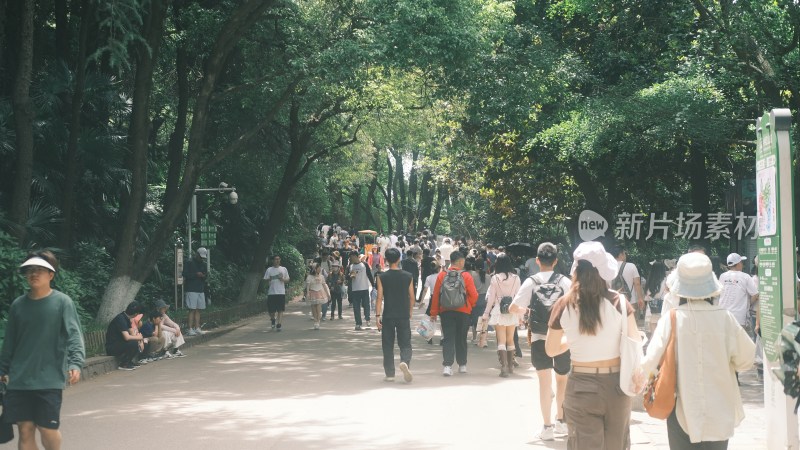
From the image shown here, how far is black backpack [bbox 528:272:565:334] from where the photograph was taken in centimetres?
922

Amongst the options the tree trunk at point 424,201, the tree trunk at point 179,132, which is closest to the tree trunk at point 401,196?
the tree trunk at point 424,201

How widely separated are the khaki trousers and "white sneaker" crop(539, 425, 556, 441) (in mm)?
2896

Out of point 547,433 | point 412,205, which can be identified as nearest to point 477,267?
point 547,433

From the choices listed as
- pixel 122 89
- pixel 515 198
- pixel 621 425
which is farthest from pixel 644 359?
pixel 515 198

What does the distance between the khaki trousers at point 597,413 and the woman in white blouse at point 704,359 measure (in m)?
0.35

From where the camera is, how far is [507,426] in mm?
10039

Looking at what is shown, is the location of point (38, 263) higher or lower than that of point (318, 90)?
lower

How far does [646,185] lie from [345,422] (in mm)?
21770

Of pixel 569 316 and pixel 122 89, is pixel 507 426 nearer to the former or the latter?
pixel 569 316

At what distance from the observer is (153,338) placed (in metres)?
16.8

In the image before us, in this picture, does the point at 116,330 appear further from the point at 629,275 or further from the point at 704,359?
the point at 704,359

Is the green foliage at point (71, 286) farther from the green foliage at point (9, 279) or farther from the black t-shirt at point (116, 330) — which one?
the green foliage at point (9, 279)

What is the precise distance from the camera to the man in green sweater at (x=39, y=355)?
7.14 metres

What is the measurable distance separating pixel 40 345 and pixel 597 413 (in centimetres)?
397
